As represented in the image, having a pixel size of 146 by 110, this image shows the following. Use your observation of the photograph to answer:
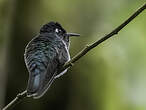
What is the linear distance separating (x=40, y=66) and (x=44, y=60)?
11 centimetres

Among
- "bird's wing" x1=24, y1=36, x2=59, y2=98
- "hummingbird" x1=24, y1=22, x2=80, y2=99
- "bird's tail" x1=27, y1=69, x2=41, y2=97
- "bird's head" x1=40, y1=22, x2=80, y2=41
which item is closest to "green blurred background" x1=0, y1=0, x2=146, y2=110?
"bird's head" x1=40, y1=22, x2=80, y2=41

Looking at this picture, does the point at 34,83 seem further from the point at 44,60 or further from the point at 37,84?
the point at 44,60

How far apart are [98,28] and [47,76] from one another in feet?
11.5

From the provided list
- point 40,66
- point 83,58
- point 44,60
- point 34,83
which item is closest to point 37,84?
point 34,83

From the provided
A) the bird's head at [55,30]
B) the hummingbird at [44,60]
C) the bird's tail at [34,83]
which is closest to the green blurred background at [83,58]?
the bird's head at [55,30]

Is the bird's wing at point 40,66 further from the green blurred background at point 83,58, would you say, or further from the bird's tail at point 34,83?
the green blurred background at point 83,58

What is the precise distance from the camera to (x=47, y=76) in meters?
4.25

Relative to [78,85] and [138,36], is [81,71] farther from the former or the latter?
[138,36]

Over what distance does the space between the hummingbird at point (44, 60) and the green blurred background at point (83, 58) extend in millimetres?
1981

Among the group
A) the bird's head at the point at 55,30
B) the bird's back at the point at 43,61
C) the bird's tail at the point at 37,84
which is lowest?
the bird's tail at the point at 37,84

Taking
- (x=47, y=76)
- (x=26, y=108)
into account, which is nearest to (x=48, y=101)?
(x=26, y=108)

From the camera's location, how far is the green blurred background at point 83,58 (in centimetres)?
701

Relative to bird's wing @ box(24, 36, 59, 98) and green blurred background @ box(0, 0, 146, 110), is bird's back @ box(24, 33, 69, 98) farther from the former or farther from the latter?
green blurred background @ box(0, 0, 146, 110)

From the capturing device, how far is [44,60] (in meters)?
4.37
